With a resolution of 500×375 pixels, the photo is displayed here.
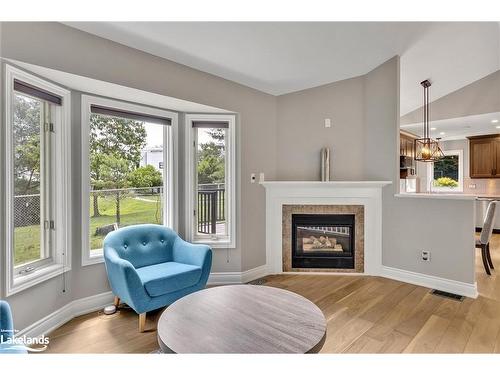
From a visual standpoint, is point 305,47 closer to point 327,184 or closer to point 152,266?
point 327,184

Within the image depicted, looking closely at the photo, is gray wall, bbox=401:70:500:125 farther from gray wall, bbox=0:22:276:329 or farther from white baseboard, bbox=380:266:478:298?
gray wall, bbox=0:22:276:329

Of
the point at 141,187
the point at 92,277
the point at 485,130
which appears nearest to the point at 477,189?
the point at 485,130

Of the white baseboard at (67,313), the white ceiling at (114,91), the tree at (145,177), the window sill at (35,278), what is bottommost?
the white baseboard at (67,313)

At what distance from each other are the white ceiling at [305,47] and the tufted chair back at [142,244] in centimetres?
174

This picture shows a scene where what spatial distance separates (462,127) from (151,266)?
6.44m

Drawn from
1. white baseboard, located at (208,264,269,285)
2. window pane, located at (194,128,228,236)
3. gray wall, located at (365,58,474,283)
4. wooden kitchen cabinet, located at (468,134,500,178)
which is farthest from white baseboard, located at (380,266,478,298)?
wooden kitchen cabinet, located at (468,134,500,178)

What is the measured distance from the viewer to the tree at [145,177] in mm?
2992

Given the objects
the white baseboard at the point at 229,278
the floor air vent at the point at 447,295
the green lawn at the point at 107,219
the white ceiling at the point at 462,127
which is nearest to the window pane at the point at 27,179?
the green lawn at the point at 107,219

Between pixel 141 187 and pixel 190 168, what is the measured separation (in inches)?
23.1

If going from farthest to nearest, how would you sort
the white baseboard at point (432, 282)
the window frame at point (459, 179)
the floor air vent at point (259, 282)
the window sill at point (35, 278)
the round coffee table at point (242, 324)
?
the window frame at point (459, 179) < the floor air vent at point (259, 282) < the white baseboard at point (432, 282) < the window sill at point (35, 278) < the round coffee table at point (242, 324)

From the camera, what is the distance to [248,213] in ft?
11.4

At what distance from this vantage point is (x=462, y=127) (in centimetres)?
557

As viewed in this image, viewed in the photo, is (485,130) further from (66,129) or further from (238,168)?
(66,129)

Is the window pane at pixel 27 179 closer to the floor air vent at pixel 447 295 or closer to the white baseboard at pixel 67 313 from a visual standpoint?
the white baseboard at pixel 67 313
